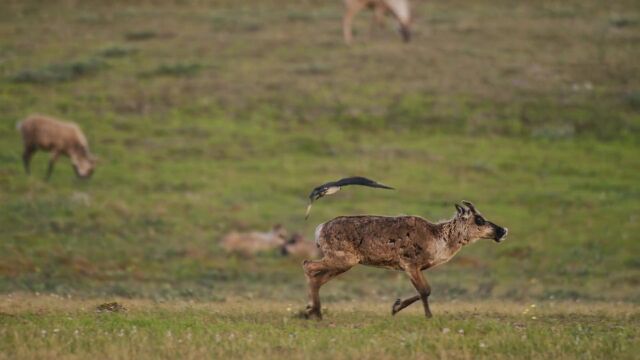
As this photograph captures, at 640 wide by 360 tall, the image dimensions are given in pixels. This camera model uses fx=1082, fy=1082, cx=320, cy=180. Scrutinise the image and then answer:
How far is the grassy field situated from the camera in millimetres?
12664

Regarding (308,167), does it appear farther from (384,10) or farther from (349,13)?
(384,10)

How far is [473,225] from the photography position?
551 inches

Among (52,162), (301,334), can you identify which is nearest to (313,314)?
(301,334)

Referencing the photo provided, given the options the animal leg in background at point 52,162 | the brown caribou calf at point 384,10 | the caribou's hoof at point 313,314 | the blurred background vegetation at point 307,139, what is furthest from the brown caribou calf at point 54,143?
the caribou's hoof at point 313,314

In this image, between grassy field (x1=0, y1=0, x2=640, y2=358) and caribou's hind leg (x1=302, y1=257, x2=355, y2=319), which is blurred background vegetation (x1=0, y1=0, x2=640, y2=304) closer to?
grassy field (x1=0, y1=0, x2=640, y2=358)

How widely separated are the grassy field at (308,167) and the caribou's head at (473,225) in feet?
3.42

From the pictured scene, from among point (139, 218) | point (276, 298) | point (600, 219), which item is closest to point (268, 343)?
point (276, 298)

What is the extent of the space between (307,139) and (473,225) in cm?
2105

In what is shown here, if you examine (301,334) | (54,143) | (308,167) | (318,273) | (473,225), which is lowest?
(308,167)

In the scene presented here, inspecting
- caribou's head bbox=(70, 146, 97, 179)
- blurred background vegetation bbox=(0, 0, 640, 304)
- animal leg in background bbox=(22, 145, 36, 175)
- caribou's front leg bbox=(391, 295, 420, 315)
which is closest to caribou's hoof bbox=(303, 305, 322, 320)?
caribou's front leg bbox=(391, 295, 420, 315)

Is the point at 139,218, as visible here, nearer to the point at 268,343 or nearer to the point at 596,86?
the point at 268,343

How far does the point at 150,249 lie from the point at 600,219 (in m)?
11.2

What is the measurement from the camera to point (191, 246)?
24875mm

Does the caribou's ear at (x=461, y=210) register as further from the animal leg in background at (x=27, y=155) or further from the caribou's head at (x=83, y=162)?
the animal leg in background at (x=27, y=155)
